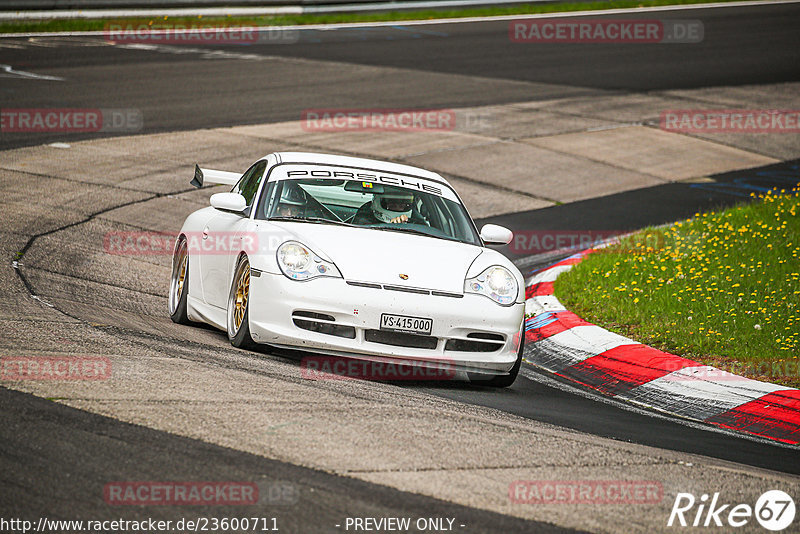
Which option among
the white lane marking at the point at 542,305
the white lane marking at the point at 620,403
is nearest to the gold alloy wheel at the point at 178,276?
the white lane marking at the point at 620,403

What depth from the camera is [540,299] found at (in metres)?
9.77

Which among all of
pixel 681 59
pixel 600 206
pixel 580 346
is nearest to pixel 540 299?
pixel 580 346

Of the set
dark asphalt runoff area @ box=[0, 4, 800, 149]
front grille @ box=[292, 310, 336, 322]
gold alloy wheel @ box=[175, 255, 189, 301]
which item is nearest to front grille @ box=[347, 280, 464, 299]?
front grille @ box=[292, 310, 336, 322]

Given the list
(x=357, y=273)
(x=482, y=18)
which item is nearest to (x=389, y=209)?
(x=357, y=273)

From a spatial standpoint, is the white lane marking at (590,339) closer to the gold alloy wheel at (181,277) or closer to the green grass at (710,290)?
the green grass at (710,290)

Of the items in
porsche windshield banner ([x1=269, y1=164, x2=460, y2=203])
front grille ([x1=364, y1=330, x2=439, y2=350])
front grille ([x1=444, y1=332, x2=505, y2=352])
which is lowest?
front grille ([x1=444, y1=332, x2=505, y2=352])

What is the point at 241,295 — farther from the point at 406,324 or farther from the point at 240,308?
the point at 406,324

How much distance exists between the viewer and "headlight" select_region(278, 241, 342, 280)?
274 inches

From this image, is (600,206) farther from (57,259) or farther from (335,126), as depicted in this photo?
(57,259)

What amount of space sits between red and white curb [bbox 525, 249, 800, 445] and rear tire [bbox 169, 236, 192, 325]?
8.81 ft

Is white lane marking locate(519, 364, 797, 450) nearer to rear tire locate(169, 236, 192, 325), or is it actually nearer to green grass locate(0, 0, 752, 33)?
rear tire locate(169, 236, 192, 325)

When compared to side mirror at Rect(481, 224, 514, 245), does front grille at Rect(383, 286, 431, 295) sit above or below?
below

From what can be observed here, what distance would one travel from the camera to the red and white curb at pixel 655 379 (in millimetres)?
6883

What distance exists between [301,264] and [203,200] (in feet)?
21.7
